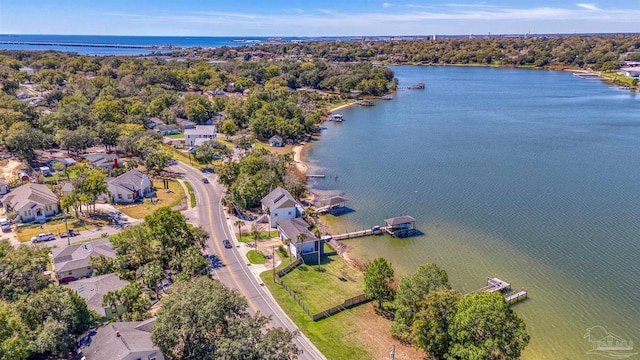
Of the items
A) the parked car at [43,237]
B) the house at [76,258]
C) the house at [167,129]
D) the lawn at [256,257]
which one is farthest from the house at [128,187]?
the house at [167,129]

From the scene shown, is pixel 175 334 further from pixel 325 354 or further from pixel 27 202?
pixel 27 202

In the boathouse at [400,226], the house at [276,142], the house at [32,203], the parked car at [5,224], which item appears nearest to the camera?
the parked car at [5,224]

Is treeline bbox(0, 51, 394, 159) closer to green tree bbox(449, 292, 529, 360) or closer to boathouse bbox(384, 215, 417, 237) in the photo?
boathouse bbox(384, 215, 417, 237)

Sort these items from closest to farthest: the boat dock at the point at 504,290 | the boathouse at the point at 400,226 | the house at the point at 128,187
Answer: the boat dock at the point at 504,290, the boathouse at the point at 400,226, the house at the point at 128,187

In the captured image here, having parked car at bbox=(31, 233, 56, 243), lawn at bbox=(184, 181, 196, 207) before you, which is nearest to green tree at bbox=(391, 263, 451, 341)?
lawn at bbox=(184, 181, 196, 207)

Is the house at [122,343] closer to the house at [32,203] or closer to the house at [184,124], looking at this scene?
the house at [32,203]

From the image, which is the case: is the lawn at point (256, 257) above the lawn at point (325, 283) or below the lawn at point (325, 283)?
above
